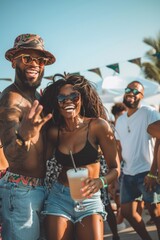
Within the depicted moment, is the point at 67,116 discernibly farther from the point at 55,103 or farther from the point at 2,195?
the point at 2,195

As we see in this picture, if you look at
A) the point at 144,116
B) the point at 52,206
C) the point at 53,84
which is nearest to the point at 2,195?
the point at 52,206

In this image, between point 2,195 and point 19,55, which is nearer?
point 2,195

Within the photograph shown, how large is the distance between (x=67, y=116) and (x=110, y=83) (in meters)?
9.35

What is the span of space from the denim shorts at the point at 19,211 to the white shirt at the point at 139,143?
2567mm

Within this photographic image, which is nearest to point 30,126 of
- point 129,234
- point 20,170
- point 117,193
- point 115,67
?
point 20,170

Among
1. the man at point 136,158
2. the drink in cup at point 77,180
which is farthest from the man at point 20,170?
the man at point 136,158

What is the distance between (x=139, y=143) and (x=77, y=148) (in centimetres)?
228

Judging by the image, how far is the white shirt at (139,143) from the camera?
5.23m

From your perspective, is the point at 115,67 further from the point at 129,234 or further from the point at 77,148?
the point at 77,148

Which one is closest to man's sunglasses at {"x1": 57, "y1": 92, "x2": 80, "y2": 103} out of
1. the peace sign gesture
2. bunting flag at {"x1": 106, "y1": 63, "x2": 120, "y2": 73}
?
the peace sign gesture

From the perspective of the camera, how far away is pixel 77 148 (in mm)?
3186

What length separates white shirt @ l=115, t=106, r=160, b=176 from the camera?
5234mm

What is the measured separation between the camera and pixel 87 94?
3.54 metres

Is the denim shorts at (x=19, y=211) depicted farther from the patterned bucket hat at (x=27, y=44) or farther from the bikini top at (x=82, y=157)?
the patterned bucket hat at (x=27, y=44)
